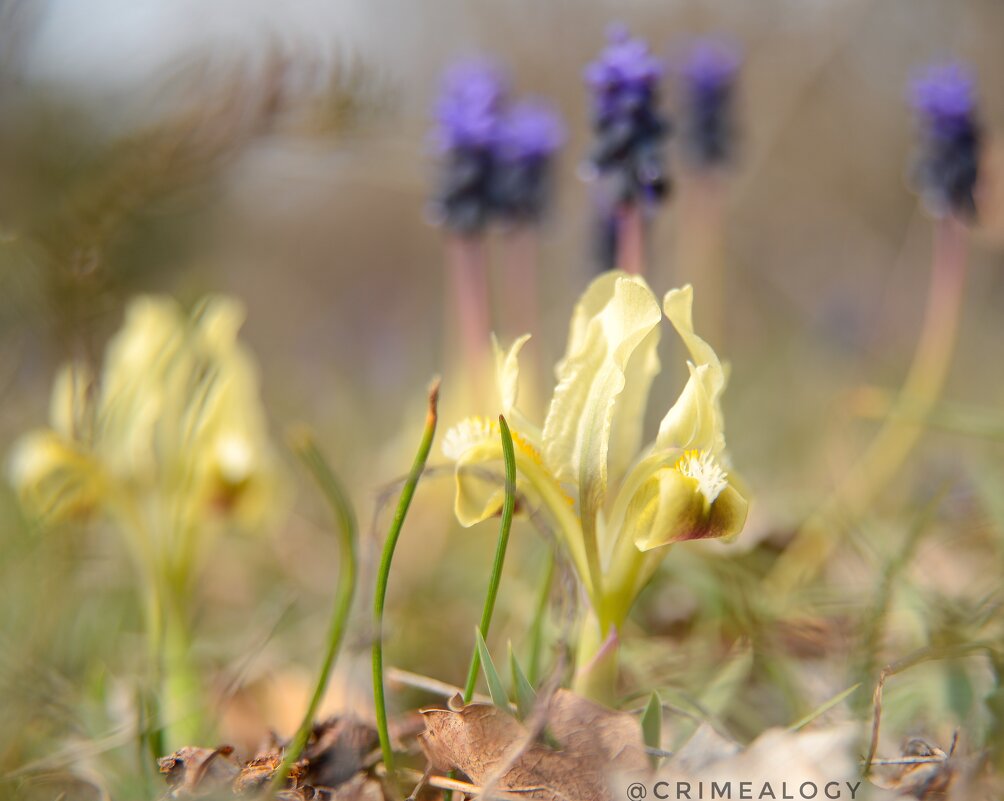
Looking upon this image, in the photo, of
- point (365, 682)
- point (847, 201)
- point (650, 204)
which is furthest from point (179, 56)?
point (847, 201)

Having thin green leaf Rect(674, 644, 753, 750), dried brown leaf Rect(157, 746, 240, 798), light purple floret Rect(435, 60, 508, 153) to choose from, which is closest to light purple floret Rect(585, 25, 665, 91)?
light purple floret Rect(435, 60, 508, 153)

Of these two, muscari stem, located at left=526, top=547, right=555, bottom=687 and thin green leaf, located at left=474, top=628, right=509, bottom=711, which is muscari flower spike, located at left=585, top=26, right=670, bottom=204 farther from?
thin green leaf, located at left=474, top=628, right=509, bottom=711

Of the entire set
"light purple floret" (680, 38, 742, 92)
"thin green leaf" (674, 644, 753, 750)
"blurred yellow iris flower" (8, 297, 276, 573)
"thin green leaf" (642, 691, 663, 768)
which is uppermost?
"light purple floret" (680, 38, 742, 92)

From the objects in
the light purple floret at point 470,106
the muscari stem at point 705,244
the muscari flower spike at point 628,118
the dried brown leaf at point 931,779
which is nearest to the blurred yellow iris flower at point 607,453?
the dried brown leaf at point 931,779

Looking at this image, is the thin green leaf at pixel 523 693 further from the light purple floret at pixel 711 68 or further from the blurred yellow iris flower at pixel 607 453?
the light purple floret at pixel 711 68

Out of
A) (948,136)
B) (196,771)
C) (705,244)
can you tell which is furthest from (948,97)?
(196,771)

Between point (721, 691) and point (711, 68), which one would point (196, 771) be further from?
point (711, 68)
